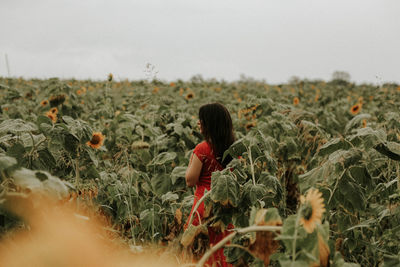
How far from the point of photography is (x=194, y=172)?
247 centimetres

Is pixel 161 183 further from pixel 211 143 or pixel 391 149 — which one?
pixel 391 149

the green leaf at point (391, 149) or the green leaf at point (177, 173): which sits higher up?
the green leaf at point (391, 149)

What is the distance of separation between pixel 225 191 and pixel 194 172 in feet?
3.25

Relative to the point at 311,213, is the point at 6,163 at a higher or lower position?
higher

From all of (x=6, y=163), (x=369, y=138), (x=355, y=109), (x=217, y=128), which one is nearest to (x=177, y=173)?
(x=217, y=128)

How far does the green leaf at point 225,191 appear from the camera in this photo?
4.86 feet

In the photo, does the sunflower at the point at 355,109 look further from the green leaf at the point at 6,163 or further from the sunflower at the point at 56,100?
the green leaf at the point at 6,163

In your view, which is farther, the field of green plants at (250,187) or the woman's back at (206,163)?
the woman's back at (206,163)

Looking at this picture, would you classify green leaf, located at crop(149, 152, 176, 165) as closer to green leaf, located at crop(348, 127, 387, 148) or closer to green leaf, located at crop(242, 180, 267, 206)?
green leaf, located at crop(242, 180, 267, 206)

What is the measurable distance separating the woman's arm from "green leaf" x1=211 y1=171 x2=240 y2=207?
0.95 metres

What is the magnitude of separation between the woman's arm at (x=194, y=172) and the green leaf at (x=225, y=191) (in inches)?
37.4

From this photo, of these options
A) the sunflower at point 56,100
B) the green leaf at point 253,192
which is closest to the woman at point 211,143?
the green leaf at point 253,192

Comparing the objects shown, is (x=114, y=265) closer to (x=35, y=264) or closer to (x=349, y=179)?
(x=35, y=264)

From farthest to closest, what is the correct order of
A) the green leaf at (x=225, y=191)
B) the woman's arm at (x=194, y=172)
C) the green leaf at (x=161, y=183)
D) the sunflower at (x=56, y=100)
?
1. the sunflower at (x=56, y=100)
2. the green leaf at (x=161, y=183)
3. the woman's arm at (x=194, y=172)
4. the green leaf at (x=225, y=191)
